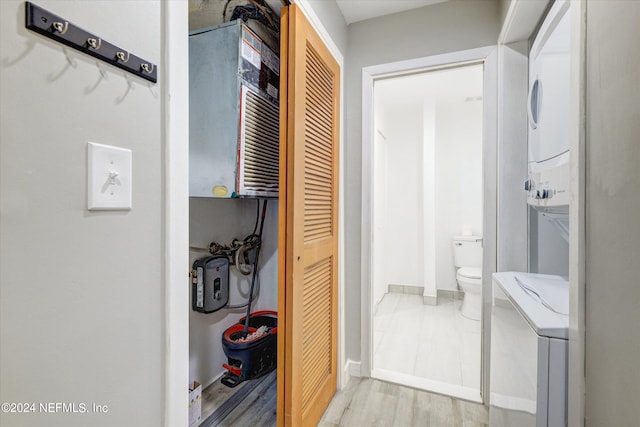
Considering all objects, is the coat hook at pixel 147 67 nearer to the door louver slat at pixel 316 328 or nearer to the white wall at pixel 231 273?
the door louver slat at pixel 316 328

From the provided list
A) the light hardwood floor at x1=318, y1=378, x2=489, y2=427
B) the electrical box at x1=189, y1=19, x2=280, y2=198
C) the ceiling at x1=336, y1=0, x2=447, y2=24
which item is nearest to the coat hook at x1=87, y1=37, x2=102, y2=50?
the electrical box at x1=189, y1=19, x2=280, y2=198

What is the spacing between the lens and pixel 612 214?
0.61m

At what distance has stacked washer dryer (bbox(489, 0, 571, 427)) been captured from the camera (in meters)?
0.80

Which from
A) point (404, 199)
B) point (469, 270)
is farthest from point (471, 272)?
point (404, 199)

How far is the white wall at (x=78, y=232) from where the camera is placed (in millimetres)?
456

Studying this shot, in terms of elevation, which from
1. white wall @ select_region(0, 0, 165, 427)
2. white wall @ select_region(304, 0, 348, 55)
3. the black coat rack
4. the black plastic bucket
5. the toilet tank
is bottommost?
the black plastic bucket

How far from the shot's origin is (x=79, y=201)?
55 cm

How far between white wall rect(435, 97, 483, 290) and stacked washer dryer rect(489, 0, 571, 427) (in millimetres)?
2238

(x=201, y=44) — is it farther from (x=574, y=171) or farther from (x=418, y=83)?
(x=418, y=83)

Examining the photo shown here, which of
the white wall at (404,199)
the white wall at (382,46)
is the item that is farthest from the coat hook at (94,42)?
the white wall at (404,199)

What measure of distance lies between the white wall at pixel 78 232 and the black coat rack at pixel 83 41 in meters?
0.01

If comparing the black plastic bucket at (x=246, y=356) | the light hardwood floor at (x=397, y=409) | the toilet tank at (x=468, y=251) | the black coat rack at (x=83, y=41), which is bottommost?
the light hardwood floor at (x=397, y=409)

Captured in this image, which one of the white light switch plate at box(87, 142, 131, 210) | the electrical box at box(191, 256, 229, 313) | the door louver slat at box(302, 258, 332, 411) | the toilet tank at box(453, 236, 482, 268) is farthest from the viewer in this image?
the toilet tank at box(453, 236, 482, 268)

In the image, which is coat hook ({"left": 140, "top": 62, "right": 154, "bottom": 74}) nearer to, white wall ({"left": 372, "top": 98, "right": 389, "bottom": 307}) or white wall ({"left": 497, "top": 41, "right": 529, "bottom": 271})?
white wall ({"left": 497, "top": 41, "right": 529, "bottom": 271})
